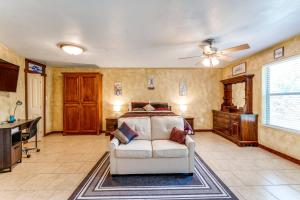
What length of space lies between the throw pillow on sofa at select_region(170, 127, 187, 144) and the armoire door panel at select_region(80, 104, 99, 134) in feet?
13.3

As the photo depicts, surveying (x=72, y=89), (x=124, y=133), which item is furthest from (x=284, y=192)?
(x=72, y=89)

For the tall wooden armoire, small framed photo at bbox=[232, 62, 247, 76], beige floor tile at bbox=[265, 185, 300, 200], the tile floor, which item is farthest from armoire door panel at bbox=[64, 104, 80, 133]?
beige floor tile at bbox=[265, 185, 300, 200]

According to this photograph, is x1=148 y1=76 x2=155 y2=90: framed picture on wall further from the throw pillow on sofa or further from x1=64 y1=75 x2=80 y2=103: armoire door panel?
the throw pillow on sofa

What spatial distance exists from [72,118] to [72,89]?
110 centimetres

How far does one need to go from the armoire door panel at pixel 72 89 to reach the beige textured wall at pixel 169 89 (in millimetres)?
681

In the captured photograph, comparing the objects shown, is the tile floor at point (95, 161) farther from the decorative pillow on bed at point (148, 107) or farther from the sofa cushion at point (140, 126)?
the decorative pillow on bed at point (148, 107)

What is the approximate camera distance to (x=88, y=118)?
6906mm

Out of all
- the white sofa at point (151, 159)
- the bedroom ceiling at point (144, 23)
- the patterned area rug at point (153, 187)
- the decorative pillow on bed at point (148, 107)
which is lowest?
the patterned area rug at point (153, 187)

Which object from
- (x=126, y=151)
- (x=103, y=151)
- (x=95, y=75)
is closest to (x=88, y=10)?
(x=126, y=151)

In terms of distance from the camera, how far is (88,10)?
105 inches

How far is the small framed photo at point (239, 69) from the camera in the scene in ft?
19.3

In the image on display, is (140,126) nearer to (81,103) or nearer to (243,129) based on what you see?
(243,129)

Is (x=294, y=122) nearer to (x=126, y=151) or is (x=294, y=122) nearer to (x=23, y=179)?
(x=126, y=151)

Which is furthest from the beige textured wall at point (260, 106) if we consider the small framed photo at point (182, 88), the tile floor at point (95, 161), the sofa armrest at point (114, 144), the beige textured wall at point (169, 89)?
the sofa armrest at point (114, 144)
